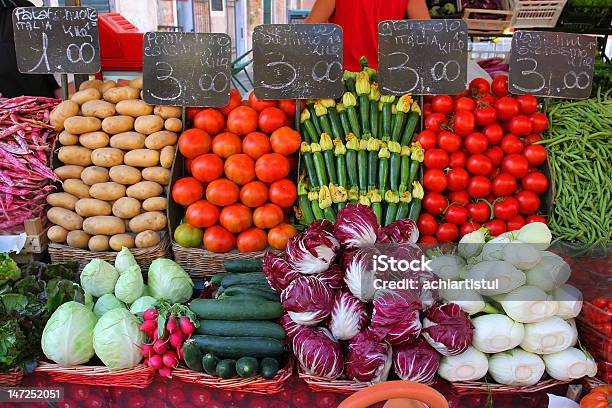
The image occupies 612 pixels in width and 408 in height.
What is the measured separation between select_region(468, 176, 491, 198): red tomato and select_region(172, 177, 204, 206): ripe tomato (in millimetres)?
1548

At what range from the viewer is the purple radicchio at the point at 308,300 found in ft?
6.07

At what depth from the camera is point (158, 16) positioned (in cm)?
1209

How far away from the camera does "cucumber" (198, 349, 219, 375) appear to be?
73.5 inches

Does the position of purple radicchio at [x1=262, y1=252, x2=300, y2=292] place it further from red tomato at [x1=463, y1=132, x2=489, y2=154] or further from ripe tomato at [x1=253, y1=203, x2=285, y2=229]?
red tomato at [x1=463, y1=132, x2=489, y2=154]

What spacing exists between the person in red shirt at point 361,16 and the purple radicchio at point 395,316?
2672mm

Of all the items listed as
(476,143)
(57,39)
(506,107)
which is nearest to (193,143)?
(57,39)

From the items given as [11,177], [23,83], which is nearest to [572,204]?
[11,177]

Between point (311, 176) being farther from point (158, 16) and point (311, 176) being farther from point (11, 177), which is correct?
point (158, 16)

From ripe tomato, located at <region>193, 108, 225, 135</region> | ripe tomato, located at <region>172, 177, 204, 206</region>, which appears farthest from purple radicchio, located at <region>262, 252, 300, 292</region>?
ripe tomato, located at <region>193, 108, 225, 135</region>

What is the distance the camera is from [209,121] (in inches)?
110

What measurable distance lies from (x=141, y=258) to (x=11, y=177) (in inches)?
33.1

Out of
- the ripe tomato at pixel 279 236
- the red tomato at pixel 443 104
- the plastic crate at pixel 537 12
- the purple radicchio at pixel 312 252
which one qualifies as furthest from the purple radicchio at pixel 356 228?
the plastic crate at pixel 537 12

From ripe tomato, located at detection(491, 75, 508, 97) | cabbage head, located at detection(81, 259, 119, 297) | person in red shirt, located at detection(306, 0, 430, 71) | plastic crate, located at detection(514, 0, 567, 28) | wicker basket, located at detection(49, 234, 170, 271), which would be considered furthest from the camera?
plastic crate, located at detection(514, 0, 567, 28)

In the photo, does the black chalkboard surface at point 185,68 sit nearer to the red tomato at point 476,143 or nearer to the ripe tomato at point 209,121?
the ripe tomato at point 209,121
